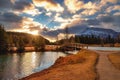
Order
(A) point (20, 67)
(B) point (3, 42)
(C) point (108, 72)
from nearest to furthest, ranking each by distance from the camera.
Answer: (C) point (108, 72)
(A) point (20, 67)
(B) point (3, 42)

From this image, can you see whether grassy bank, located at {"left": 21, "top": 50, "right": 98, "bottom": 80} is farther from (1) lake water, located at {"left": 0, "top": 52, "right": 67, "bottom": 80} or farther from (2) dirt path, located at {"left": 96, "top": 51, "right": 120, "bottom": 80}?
(1) lake water, located at {"left": 0, "top": 52, "right": 67, "bottom": 80}

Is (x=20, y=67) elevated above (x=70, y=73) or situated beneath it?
situated beneath

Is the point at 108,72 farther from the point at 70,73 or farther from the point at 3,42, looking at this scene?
the point at 3,42

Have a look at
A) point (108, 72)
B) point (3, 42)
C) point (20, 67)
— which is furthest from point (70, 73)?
point (3, 42)

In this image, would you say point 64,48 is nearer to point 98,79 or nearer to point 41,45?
point 41,45

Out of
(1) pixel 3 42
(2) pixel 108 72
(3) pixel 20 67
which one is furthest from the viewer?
(1) pixel 3 42

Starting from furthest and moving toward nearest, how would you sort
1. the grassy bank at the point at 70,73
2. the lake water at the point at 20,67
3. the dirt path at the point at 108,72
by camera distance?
the lake water at the point at 20,67 < the grassy bank at the point at 70,73 < the dirt path at the point at 108,72

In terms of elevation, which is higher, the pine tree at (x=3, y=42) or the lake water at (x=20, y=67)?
the pine tree at (x=3, y=42)

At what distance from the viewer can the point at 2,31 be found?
111 meters

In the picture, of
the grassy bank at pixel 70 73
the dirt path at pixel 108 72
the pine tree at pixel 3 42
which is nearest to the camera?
the dirt path at pixel 108 72

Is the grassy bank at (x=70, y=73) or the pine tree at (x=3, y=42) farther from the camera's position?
the pine tree at (x=3, y=42)

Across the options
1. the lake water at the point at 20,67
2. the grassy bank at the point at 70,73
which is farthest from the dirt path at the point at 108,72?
the lake water at the point at 20,67

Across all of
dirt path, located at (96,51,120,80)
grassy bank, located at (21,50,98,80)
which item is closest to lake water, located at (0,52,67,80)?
grassy bank, located at (21,50,98,80)

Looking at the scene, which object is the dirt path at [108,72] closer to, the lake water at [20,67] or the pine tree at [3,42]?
the lake water at [20,67]
